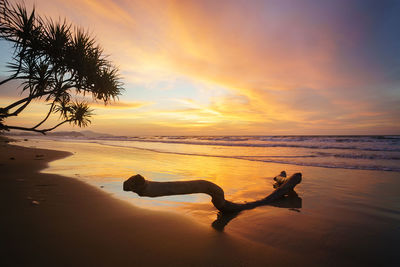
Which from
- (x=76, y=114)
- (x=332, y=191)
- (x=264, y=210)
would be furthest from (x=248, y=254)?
(x=76, y=114)

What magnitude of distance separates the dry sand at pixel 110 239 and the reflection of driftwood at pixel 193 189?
0.59 meters

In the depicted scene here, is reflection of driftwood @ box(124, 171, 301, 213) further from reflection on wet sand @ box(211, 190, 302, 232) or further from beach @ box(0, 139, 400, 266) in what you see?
beach @ box(0, 139, 400, 266)

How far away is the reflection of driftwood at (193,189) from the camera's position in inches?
96.7

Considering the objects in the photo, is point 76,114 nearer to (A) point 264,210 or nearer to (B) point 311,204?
(A) point 264,210

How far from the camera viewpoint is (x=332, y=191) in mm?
5621

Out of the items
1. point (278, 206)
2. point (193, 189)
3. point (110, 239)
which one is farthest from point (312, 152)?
point (110, 239)

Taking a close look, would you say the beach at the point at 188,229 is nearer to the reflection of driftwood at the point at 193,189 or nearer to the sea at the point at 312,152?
the reflection of driftwood at the point at 193,189

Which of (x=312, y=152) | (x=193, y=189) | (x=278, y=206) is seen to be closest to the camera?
(x=193, y=189)

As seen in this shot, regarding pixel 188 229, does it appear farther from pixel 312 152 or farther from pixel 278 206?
pixel 312 152

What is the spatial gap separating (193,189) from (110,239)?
4.29ft

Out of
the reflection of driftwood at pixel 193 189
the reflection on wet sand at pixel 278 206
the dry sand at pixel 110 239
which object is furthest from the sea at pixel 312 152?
the dry sand at pixel 110 239

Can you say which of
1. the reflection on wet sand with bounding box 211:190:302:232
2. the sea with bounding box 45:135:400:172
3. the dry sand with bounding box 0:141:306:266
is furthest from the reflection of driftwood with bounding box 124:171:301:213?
the sea with bounding box 45:135:400:172

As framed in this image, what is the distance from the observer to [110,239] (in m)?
2.74

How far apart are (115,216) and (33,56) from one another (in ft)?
23.6
